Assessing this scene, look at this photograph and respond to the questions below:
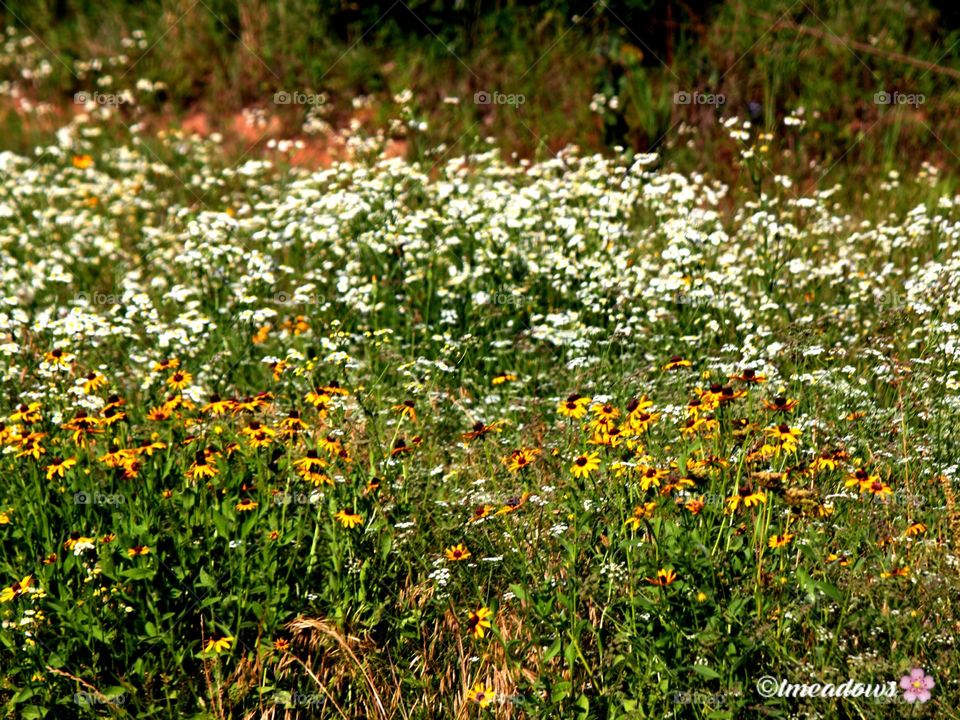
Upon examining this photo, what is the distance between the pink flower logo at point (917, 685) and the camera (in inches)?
107

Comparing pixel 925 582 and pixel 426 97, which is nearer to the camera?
pixel 925 582

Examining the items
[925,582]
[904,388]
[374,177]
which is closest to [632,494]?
[925,582]

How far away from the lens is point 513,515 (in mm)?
3527

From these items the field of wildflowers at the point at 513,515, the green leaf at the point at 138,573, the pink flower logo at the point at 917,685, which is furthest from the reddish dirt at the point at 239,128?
the pink flower logo at the point at 917,685

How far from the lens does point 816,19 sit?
26.0ft

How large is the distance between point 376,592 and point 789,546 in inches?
51.0

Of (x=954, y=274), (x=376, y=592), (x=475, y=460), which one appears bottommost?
(x=376, y=592)

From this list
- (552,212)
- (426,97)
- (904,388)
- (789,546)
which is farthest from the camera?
(426,97)

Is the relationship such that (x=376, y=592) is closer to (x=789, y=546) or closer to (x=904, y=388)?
(x=789, y=546)

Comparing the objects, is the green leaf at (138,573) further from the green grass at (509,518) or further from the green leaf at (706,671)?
the green leaf at (706,671)

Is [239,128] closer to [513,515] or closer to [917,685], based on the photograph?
[513,515]

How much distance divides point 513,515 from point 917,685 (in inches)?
51.4

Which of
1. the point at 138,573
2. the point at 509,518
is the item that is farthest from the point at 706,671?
the point at 138,573

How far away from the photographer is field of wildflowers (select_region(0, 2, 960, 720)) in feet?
9.88
